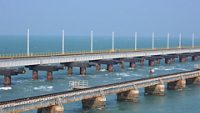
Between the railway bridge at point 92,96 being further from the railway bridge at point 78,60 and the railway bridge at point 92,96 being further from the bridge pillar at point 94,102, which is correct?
the railway bridge at point 78,60

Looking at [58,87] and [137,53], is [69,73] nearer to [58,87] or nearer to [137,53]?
[58,87]

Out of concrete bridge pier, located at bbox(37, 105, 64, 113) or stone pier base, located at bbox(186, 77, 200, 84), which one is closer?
concrete bridge pier, located at bbox(37, 105, 64, 113)

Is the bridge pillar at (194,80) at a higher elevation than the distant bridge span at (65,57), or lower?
lower

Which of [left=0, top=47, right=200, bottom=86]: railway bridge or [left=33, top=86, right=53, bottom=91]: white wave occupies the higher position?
[left=0, top=47, right=200, bottom=86]: railway bridge

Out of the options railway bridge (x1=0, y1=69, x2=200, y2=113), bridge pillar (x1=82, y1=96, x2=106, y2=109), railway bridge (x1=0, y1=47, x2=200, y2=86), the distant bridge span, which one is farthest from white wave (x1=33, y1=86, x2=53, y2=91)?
bridge pillar (x1=82, y1=96, x2=106, y2=109)

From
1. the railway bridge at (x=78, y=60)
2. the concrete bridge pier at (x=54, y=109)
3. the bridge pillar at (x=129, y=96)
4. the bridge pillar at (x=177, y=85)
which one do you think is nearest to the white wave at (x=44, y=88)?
the railway bridge at (x=78, y=60)

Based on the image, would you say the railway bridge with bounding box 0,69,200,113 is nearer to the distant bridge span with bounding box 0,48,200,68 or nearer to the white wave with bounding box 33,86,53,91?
the white wave with bounding box 33,86,53,91

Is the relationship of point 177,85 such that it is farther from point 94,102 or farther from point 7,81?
point 7,81

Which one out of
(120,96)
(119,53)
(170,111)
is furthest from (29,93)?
(119,53)

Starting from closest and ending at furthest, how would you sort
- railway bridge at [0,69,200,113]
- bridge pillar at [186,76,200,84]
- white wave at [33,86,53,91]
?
railway bridge at [0,69,200,113], white wave at [33,86,53,91], bridge pillar at [186,76,200,84]

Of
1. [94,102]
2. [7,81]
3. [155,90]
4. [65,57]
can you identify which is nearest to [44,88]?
[7,81]
